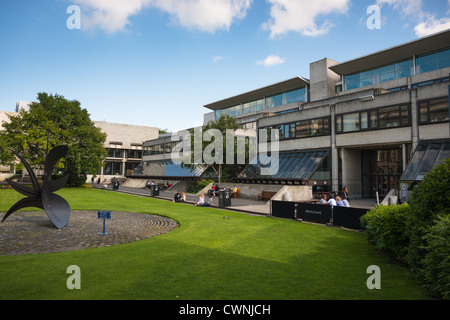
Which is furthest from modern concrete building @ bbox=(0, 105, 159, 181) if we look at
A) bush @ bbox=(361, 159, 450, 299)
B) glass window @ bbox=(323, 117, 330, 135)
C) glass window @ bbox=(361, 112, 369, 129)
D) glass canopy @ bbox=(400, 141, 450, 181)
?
bush @ bbox=(361, 159, 450, 299)

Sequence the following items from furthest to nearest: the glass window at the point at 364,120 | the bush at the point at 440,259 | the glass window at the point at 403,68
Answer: the glass window at the point at 403,68, the glass window at the point at 364,120, the bush at the point at 440,259

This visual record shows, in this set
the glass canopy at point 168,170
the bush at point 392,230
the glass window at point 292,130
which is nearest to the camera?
the bush at point 392,230

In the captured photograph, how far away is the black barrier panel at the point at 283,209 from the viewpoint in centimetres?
1548

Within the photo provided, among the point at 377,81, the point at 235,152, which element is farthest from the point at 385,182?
the point at 235,152

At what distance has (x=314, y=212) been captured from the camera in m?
14.5

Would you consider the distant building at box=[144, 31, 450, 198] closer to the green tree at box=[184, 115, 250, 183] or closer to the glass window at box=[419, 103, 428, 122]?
the glass window at box=[419, 103, 428, 122]

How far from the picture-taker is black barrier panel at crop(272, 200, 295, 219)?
1548 cm

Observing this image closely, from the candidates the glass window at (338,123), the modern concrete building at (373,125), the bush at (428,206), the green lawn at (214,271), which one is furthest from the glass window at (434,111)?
the bush at (428,206)

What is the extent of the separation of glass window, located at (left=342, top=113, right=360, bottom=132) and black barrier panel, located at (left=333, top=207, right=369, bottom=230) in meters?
17.4

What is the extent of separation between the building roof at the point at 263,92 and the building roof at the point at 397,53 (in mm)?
6248

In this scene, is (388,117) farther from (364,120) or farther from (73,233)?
(73,233)

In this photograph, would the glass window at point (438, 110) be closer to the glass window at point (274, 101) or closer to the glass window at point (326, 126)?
the glass window at point (326, 126)

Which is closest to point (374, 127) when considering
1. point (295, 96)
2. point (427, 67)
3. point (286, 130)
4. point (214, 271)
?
point (286, 130)

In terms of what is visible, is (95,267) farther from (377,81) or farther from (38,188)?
(377,81)
